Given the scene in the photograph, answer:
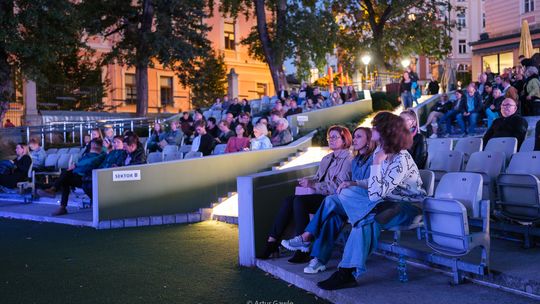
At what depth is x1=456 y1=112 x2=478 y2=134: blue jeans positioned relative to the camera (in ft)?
49.3

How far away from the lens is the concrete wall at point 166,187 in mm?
10258

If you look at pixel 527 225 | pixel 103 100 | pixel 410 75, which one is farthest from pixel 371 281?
pixel 103 100

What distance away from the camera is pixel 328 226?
569 centimetres

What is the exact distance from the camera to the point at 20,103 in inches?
1132

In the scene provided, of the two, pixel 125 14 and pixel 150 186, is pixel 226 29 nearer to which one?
pixel 125 14

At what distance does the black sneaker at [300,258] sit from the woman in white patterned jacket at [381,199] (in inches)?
39.4

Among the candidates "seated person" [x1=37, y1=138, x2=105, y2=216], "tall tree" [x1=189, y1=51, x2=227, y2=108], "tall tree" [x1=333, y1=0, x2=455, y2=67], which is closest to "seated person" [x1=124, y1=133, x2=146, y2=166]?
"seated person" [x1=37, y1=138, x2=105, y2=216]

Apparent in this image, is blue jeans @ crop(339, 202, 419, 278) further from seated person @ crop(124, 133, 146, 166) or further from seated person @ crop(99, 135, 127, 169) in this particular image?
seated person @ crop(99, 135, 127, 169)

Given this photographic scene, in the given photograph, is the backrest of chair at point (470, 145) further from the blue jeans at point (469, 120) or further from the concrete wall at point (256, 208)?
the blue jeans at point (469, 120)

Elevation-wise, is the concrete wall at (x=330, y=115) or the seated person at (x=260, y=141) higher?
the concrete wall at (x=330, y=115)

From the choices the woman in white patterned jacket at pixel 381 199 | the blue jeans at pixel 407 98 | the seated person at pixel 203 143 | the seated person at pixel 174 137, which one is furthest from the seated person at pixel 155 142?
the woman in white patterned jacket at pixel 381 199

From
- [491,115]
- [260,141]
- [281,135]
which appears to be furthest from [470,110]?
[260,141]

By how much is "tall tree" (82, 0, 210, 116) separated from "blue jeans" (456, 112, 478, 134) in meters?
16.2

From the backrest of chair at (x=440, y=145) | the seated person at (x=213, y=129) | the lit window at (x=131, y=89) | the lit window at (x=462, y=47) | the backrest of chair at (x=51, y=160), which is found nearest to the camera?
the backrest of chair at (x=440, y=145)
